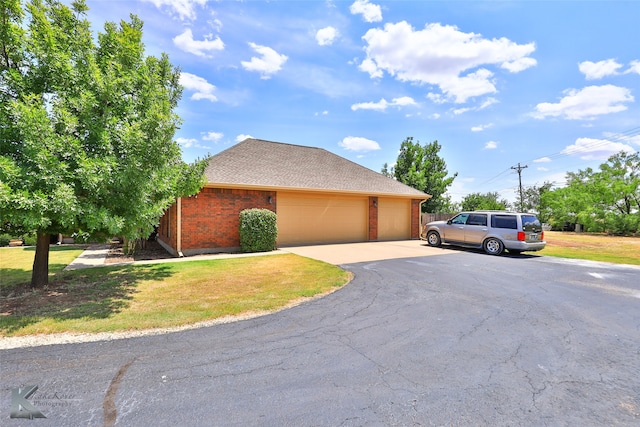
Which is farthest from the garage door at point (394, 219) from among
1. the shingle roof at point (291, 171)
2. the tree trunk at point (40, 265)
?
the tree trunk at point (40, 265)

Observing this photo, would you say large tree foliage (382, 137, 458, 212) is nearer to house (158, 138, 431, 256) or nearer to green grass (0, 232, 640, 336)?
house (158, 138, 431, 256)

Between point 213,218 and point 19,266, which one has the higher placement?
point 213,218

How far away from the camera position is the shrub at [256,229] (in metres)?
11.6

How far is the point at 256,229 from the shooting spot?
11.6 m

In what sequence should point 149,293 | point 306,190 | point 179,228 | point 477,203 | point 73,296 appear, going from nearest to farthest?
point 73,296
point 149,293
point 179,228
point 306,190
point 477,203

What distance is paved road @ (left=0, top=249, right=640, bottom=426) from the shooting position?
7.72ft

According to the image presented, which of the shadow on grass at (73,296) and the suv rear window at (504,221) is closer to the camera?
the shadow on grass at (73,296)

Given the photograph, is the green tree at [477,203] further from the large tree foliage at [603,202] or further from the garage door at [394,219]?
the garage door at [394,219]

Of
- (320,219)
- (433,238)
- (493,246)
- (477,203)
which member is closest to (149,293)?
(320,219)

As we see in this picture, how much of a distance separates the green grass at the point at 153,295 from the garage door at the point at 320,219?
509 centimetres

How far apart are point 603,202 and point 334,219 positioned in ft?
89.9

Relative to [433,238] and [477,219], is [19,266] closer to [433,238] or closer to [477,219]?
[433,238]

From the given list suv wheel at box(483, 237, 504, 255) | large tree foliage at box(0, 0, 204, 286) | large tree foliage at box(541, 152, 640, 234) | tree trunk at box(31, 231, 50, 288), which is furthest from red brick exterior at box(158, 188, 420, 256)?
large tree foliage at box(541, 152, 640, 234)

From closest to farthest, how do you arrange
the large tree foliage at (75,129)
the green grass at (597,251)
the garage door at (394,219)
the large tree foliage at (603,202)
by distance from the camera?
1. the large tree foliage at (75,129)
2. the green grass at (597,251)
3. the garage door at (394,219)
4. the large tree foliage at (603,202)
